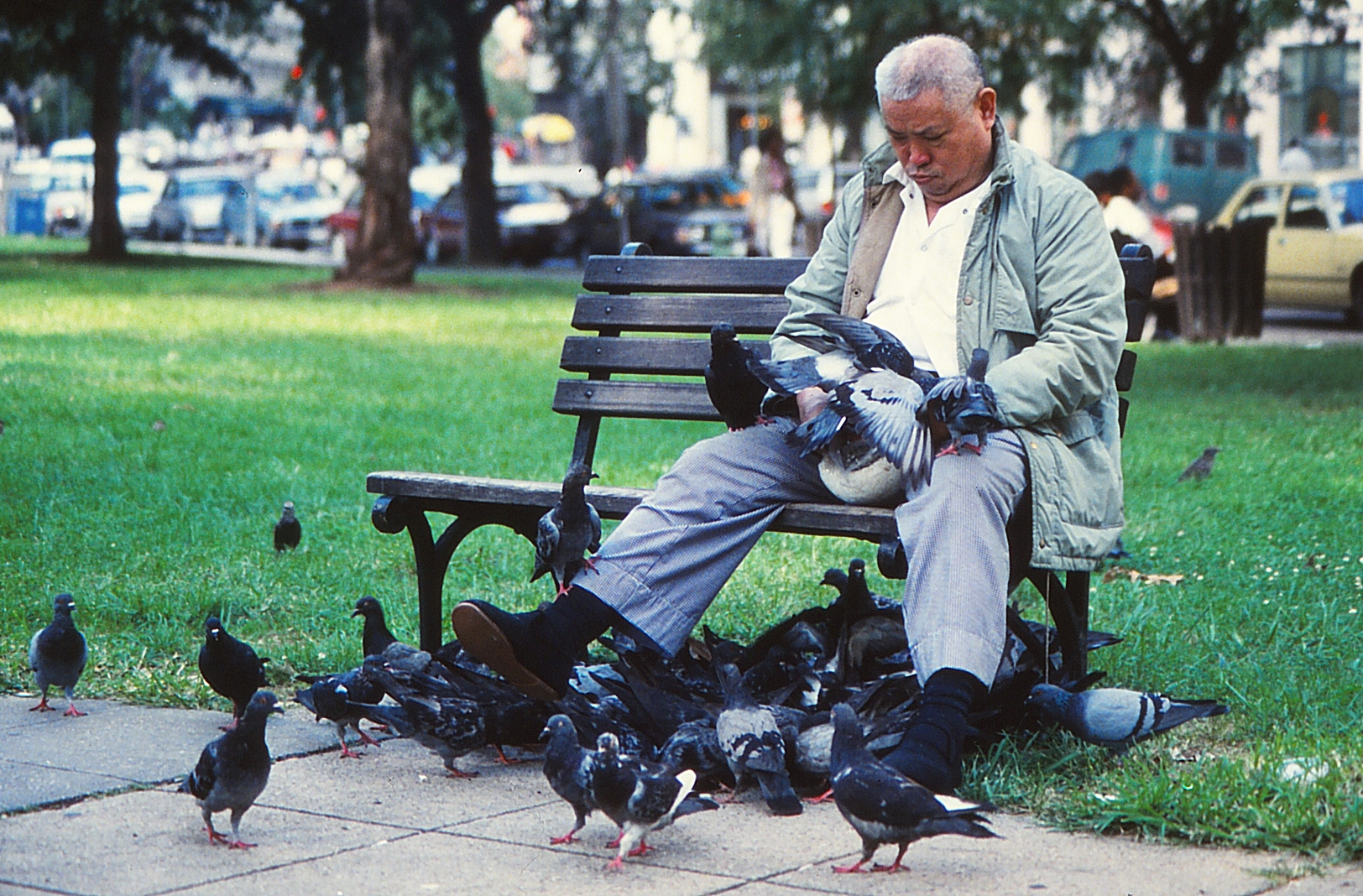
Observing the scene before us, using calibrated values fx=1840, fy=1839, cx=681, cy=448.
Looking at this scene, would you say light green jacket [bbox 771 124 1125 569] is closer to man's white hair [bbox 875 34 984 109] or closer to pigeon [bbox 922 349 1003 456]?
pigeon [bbox 922 349 1003 456]

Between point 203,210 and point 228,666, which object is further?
point 203,210

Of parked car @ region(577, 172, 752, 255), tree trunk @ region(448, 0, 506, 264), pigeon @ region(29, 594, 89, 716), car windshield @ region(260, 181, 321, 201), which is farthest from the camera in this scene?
car windshield @ region(260, 181, 321, 201)

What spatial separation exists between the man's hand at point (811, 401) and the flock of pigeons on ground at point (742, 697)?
3 cm

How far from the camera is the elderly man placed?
159 inches

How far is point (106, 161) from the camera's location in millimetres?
29312

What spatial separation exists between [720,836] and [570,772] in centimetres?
36

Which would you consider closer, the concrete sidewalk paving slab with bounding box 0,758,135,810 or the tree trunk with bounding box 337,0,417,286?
the concrete sidewalk paving slab with bounding box 0,758,135,810

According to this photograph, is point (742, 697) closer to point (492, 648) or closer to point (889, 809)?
point (492, 648)

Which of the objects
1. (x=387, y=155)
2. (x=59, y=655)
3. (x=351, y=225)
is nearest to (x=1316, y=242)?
(x=387, y=155)

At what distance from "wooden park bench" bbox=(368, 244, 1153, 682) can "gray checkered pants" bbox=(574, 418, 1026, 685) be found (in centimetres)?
13

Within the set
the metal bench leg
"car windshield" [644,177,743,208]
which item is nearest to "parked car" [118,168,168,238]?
"car windshield" [644,177,743,208]

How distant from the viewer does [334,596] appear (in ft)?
20.4

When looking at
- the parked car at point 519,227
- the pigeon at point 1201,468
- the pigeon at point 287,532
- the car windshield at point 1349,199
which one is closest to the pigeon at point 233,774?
the pigeon at point 287,532

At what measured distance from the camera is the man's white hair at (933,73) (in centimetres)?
434
